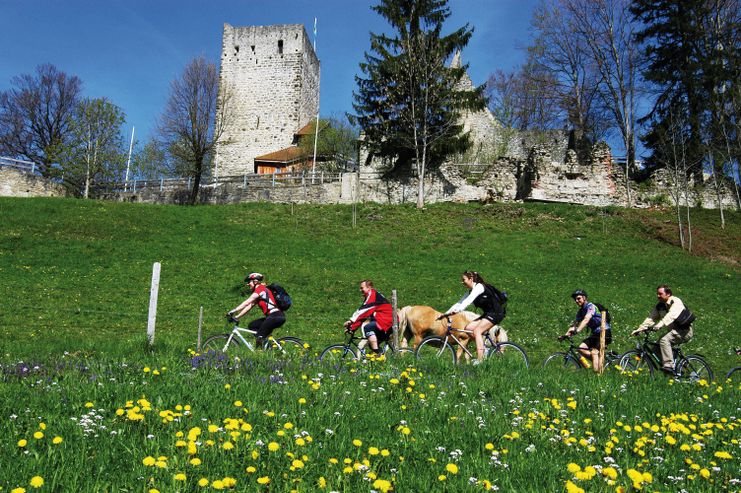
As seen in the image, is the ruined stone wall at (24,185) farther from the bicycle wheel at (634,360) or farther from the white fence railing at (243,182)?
the bicycle wheel at (634,360)

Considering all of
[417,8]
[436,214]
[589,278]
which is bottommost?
[589,278]

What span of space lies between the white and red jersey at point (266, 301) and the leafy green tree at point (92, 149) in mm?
37092

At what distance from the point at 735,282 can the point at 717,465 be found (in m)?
19.1

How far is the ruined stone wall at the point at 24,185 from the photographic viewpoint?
36.9m

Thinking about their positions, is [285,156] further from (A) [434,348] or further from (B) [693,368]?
(B) [693,368]

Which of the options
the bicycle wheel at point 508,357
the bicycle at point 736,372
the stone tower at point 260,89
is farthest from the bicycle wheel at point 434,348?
the stone tower at point 260,89

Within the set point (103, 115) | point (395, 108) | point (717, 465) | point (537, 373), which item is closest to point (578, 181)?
point (395, 108)

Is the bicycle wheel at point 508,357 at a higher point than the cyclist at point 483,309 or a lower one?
lower

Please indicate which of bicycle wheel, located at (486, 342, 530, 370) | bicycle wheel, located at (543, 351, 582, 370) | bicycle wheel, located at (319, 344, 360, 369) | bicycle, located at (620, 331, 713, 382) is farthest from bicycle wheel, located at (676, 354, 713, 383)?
bicycle wheel, located at (319, 344, 360, 369)

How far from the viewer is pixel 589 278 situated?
20.1 m

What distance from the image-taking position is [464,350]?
9.35m

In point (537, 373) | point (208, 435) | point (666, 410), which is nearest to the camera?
point (208, 435)

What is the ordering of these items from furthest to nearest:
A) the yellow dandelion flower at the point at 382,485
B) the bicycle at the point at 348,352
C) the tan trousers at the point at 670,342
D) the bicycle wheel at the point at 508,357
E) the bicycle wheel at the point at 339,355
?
1. the tan trousers at the point at 670,342
2. the bicycle wheel at the point at 508,357
3. the bicycle at the point at 348,352
4. the bicycle wheel at the point at 339,355
5. the yellow dandelion flower at the point at 382,485

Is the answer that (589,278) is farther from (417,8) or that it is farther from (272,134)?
(272,134)
